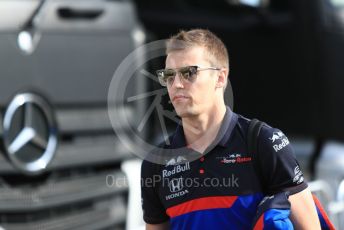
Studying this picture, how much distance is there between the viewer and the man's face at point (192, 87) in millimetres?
1893

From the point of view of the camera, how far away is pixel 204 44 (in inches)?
76.1

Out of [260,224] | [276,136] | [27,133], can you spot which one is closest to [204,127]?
[276,136]

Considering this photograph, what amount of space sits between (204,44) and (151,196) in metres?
0.48

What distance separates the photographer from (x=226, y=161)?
1921 millimetres

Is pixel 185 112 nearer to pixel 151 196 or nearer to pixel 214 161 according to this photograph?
pixel 214 161

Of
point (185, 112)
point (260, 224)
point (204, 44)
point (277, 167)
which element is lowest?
point (260, 224)

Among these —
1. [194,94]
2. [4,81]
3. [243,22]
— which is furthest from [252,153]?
[243,22]

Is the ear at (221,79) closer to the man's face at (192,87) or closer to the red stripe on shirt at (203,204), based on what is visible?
the man's face at (192,87)

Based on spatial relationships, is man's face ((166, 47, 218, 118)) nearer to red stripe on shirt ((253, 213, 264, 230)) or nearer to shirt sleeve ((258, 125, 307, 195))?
shirt sleeve ((258, 125, 307, 195))

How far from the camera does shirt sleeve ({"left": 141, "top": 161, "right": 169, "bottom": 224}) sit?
207cm

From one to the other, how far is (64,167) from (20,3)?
2.69 feet

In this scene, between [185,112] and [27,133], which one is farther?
[27,133]

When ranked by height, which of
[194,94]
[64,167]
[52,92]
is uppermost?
[194,94]

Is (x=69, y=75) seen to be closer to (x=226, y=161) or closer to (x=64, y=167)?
(x=64, y=167)
